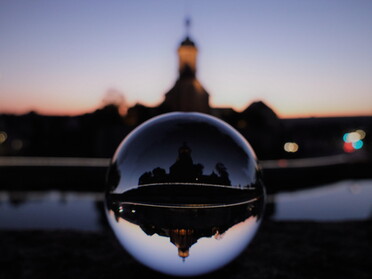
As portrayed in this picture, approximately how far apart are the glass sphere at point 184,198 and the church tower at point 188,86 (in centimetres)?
7387

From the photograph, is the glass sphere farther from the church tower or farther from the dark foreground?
the church tower

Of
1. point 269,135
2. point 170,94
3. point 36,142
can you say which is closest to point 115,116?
point 170,94

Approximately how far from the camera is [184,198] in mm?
2562

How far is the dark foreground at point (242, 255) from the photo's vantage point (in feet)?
11.4

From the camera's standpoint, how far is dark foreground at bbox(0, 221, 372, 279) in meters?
3.49

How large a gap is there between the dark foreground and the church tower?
237ft

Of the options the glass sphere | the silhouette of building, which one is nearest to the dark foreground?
the glass sphere

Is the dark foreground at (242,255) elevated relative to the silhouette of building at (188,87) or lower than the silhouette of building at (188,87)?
elevated

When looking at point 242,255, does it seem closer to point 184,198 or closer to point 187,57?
point 184,198

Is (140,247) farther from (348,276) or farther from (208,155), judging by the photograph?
(348,276)

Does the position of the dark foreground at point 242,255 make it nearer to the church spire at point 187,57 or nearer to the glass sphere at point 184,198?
the glass sphere at point 184,198

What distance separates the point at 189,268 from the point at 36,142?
50.6 meters

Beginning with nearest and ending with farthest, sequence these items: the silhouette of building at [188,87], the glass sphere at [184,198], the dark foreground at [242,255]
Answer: the glass sphere at [184,198] < the dark foreground at [242,255] < the silhouette of building at [188,87]

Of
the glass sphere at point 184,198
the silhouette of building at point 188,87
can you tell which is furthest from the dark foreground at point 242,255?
the silhouette of building at point 188,87
